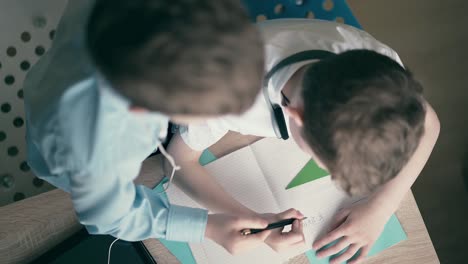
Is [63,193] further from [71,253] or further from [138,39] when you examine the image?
[138,39]

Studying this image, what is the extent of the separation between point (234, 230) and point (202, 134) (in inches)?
6.5

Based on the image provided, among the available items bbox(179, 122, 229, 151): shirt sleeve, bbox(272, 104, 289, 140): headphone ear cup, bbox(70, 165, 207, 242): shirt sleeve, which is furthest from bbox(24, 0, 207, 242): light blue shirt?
bbox(272, 104, 289, 140): headphone ear cup

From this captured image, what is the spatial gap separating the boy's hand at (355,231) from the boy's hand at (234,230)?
123mm

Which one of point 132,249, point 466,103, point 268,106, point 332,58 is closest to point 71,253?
point 132,249

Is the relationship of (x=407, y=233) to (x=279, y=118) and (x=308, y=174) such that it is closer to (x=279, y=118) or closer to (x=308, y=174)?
(x=308, y=174)

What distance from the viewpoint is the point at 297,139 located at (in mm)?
746

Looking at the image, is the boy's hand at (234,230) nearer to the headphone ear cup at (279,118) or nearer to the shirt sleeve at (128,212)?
the shirt sleeve at (128,212)

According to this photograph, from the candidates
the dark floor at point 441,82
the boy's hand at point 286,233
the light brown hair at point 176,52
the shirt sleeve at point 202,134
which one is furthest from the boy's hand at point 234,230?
the dark floor at point 441,82

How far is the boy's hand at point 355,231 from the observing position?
793mm

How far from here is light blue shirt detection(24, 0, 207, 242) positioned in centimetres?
54

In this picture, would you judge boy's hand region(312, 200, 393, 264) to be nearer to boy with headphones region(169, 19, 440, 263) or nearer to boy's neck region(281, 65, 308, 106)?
boy with headphones region(169, 19, 440, 263)

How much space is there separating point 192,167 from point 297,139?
0.59 ft

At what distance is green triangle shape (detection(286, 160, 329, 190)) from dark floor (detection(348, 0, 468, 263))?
71 centimetres

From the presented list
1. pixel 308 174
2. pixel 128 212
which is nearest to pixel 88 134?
pixel 128 212
